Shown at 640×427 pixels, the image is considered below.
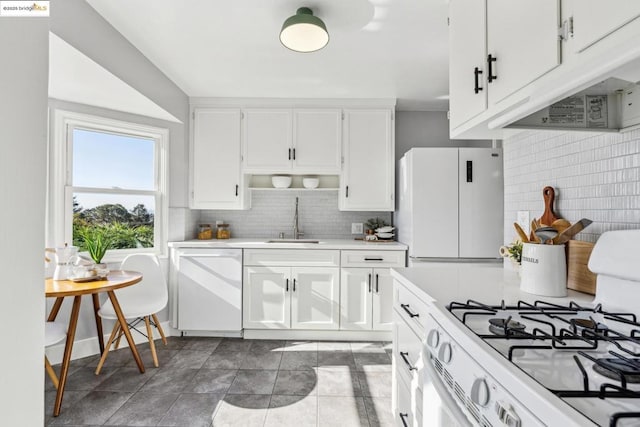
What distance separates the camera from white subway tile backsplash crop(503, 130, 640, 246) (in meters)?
1.06

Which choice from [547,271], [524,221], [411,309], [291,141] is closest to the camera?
[547,271]

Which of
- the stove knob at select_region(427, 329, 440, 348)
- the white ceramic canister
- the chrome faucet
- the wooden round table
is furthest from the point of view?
the chrome faucet

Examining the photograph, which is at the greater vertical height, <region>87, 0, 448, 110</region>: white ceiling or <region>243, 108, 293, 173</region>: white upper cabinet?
<region>87, 0, 448, 110</region>: white ceiling

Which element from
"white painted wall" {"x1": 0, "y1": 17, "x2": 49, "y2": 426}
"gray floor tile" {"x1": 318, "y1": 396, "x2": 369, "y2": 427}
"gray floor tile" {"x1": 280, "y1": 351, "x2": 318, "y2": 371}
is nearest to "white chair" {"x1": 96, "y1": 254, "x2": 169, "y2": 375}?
"gray floor tile" {"x1": 280, "y1": 351, "x2": 318, "y2": 371}

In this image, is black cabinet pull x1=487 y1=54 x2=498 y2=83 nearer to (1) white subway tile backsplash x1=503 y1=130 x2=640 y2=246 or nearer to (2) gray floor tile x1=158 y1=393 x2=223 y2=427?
(1) white subway tile backsplash x1=503 y1=130 x2=640 y2=246

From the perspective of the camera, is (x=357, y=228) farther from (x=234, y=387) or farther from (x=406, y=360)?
(x=406, y=360)

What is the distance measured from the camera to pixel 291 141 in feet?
10.6

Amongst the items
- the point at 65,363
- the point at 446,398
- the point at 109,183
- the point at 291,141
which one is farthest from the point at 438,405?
the point at 109,183

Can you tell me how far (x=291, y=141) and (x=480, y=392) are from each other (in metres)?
Result: 2.91

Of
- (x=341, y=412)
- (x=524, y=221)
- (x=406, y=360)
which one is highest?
(x=524, y=221)

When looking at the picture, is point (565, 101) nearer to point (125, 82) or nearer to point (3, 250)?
point (3, 250)

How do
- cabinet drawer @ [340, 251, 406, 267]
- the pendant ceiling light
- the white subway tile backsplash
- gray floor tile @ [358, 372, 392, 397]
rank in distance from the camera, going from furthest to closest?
cabinet drawer @ [340, 251, 406, 267] → gray floor tile @ [358, 372, 392, 397] → the pendant ceiling light → the white subway tile backsplash

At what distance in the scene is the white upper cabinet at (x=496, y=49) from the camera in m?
0.97

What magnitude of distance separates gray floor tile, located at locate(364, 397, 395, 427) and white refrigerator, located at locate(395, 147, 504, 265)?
3.91 feet
